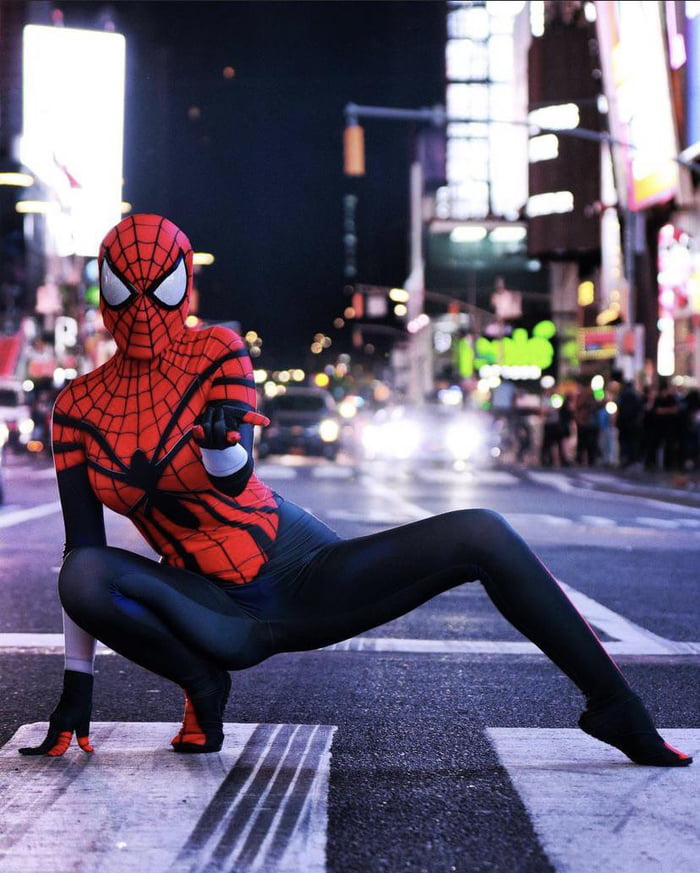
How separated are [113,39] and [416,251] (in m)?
61.8

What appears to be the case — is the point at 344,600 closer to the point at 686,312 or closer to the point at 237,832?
the point at 237,832

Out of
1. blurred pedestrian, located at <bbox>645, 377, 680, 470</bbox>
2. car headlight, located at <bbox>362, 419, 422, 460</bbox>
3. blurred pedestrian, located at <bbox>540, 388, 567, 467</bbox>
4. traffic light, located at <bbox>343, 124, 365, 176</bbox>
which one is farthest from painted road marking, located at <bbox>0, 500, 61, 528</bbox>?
car headlight, located at <bbox>362, 419, 422, 460</bbox>

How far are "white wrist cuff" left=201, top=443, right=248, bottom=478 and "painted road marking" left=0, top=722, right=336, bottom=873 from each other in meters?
0.83

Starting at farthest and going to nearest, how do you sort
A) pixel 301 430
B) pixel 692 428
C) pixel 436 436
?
pixel 436 436
pixel 301 430
pixel 692 428

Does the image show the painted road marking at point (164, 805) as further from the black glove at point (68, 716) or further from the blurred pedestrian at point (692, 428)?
the blurred pedestrian at point (692, 428)

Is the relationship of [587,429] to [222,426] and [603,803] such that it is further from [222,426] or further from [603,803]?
[222,426]

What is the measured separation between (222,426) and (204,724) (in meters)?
0.97

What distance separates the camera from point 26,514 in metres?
15.5

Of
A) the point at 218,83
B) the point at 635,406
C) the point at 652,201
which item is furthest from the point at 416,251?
the point at 635,406

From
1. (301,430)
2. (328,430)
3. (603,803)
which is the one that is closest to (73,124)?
(301,430)

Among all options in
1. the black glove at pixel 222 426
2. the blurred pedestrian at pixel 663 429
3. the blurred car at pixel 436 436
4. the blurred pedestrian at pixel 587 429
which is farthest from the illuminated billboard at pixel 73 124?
the black glove at pixel 222 426

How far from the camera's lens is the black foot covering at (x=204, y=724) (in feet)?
13.6

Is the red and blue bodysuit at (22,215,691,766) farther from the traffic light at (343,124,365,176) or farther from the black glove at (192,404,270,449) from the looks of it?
the traffic light at (343,124,365,176)

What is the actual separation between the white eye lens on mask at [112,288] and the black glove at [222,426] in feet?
1.65
